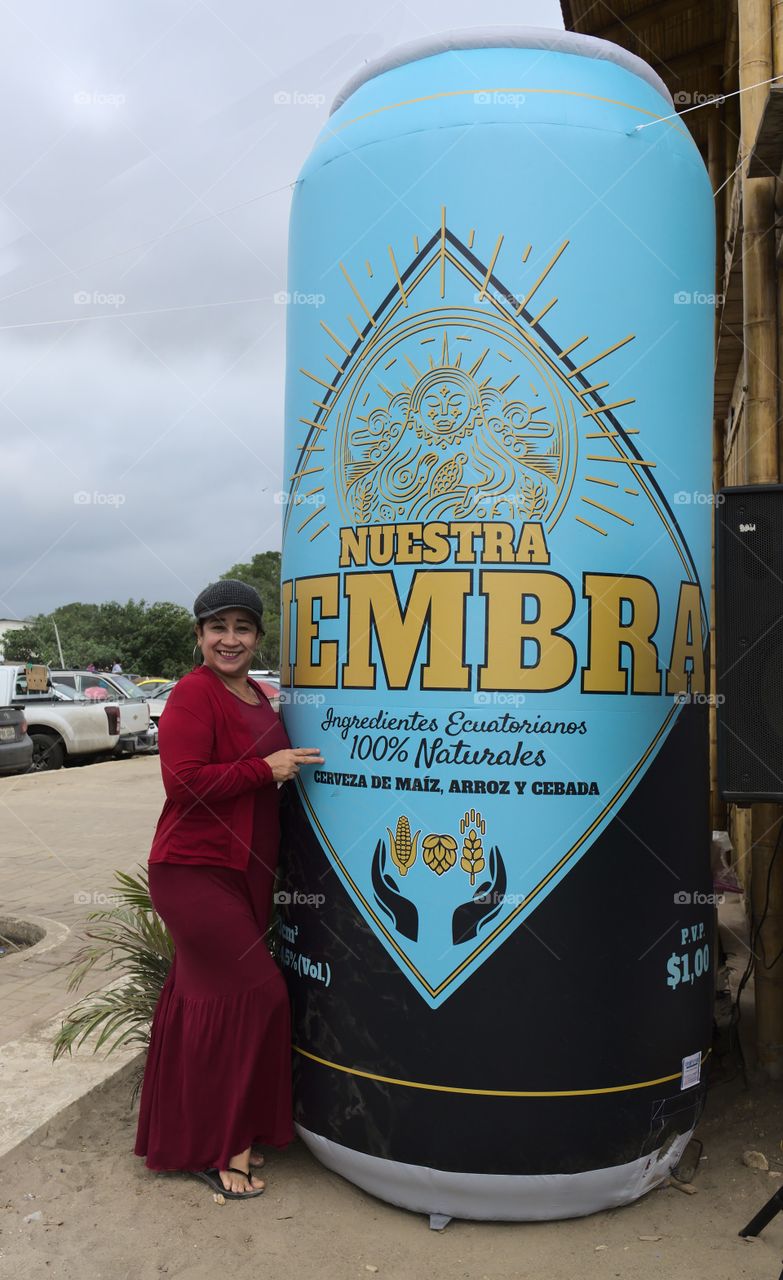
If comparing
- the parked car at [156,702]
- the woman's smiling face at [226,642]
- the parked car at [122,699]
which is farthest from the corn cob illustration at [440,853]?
the parked car at [156,702]

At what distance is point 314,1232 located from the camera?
3256 millimetres

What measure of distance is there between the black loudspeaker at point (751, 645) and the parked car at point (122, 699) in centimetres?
1649

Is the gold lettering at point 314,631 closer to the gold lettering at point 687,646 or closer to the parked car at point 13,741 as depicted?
the gold lettering at point 687,646

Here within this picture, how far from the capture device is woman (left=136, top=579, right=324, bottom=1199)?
3.47m

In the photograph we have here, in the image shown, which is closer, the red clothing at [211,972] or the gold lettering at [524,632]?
the gold lettering at [524,632]

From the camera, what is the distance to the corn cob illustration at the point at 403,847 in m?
3.29

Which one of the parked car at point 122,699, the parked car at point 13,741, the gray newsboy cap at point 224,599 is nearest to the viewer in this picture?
the gray newsboy cap at point 224,599

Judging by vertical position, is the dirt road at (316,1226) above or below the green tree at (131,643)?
below

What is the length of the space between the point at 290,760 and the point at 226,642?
1.65 ft

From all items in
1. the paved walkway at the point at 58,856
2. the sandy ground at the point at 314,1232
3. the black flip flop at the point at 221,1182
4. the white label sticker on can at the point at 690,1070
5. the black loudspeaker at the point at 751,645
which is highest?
the black loudspeaker at the point at 751,645

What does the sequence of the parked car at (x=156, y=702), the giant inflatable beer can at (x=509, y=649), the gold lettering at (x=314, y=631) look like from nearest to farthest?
1. the giant inflatable beer can at (x=509, y=649)
2. the gold lettering at (x=314, y=631)
3. the parked car at (x=156, y=702)

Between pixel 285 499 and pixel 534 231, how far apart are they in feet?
4.24

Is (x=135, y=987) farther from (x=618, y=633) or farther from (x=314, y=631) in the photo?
(x=618, y=633)

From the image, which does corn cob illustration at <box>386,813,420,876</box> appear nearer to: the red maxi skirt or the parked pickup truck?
the red maxi skirt
